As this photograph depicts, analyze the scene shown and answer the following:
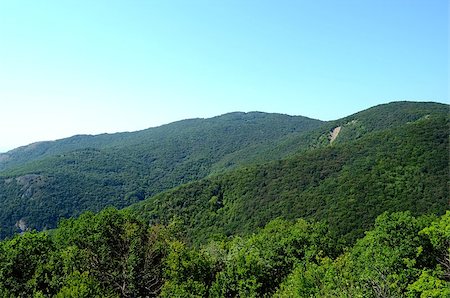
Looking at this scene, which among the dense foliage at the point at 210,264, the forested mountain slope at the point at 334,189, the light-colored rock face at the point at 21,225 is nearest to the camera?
the dense foliage at the point at 210,264

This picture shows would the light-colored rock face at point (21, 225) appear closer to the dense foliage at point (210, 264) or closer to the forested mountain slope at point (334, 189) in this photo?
the forested mountain slope at point (334, 189)

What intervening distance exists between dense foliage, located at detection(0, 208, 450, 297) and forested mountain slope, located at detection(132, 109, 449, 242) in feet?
165

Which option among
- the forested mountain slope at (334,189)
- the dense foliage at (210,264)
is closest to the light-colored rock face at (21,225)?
the forested mountain slope at (334,189)

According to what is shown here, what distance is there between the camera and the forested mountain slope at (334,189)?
8988 cm

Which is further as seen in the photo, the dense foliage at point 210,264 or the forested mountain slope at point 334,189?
the forested mountain slope at point 334,189

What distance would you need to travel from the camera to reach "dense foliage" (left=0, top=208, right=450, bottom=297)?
26.5 metres

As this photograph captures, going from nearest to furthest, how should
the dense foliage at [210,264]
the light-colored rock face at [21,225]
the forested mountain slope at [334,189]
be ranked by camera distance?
the dense foliage at [210,264]
the forested mountain slope at [334,189]
the light-colored rock face at [21,225]

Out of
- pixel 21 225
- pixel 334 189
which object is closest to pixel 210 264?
pixel 334 189

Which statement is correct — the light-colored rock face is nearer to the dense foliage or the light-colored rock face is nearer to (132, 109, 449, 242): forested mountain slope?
(132, 109, 449, 242): forested mountain slope

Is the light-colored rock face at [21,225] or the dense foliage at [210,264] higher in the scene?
the dense foliage at [210,264]

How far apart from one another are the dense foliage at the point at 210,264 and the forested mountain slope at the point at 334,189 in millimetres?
50176

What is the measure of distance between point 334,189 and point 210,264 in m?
80.7

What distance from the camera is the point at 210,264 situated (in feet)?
109

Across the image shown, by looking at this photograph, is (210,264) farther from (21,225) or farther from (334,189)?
(21,225)
